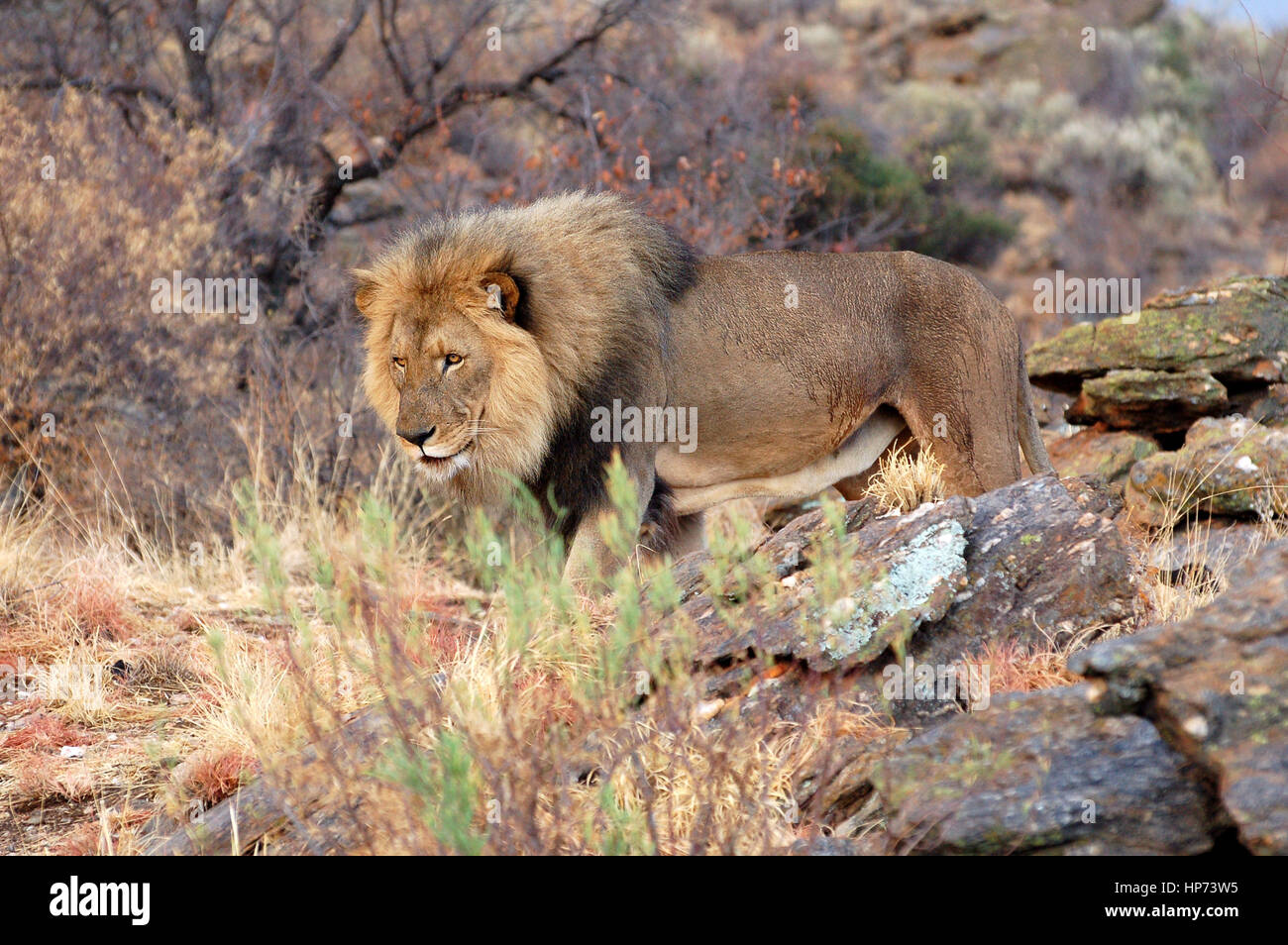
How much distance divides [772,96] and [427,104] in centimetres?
778

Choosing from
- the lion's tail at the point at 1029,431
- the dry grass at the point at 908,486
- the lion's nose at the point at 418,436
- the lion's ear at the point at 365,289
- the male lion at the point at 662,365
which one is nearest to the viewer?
the lion's nose at the point at 418,436

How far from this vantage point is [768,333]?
6340 mm

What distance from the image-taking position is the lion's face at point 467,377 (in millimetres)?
5543

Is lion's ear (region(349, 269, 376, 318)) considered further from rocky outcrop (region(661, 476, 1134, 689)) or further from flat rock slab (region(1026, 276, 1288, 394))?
flat rock slab (region(1026, 276, 1288, 394))

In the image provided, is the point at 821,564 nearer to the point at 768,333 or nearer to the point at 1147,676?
the point at 1147,676

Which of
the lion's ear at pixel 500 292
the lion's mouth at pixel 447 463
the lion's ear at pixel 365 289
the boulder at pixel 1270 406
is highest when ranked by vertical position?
the lion's ear at pixel 365 289

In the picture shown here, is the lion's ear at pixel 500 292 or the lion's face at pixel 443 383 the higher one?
the lion's ear at pixel 500 292

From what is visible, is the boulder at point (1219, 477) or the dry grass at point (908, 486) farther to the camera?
the boulder at point (1219, 477)

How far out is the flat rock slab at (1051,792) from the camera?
3250mm

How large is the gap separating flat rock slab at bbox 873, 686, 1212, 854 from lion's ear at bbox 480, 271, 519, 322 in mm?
2793

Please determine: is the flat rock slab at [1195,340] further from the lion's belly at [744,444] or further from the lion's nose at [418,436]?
the lion's nose at [418,436]

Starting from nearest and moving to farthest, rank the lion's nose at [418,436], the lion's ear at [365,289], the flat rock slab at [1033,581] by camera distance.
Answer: the flat rock slab at [1033,581] < the lion's nose at [418,436] < the lion's ear at [365,289]

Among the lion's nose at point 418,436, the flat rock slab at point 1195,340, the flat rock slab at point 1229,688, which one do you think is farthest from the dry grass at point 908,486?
the flat rock slab at point 1229,688

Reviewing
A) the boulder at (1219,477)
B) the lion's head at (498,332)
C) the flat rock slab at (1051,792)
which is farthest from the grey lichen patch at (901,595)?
the boulder at (1219,477)
